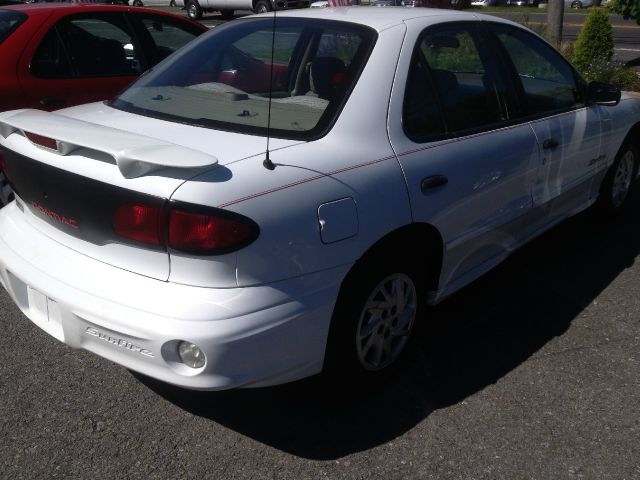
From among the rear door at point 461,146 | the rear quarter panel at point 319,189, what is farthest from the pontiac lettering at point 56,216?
the rear door at point 461,146

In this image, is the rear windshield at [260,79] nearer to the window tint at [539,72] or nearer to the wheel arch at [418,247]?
the wheel arch at [418,247]

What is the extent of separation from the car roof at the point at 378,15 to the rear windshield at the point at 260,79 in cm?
7

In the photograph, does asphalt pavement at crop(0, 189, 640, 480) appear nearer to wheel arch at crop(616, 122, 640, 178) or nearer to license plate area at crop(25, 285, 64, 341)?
license plate area at crop(25, 285, 64, 341)

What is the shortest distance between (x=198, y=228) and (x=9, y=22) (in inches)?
142

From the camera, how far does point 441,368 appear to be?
3602mm

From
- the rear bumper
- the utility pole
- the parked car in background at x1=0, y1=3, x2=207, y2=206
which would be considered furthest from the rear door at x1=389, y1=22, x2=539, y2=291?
the utility pole

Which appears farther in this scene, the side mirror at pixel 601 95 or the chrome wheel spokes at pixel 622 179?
the chrome wheel spokes at pixel 622 179

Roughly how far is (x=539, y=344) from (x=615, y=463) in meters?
1.01

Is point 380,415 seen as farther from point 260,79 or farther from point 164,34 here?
point 164,34

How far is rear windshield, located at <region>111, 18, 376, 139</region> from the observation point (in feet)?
10.2

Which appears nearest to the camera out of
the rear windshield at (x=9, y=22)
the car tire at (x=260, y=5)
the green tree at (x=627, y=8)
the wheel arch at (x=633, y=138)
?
the rear windshield at (x=9, y=22)

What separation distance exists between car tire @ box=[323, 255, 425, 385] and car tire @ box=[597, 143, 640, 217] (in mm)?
2698

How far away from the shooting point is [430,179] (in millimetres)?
3232

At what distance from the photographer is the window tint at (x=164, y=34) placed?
19.7ft
